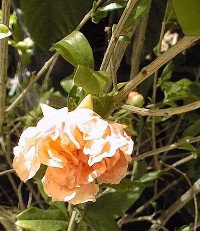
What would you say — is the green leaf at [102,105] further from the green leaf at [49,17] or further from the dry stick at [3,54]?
the green leaf at [49,17]

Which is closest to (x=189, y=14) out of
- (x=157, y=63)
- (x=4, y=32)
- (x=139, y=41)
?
(x=157, y=63)

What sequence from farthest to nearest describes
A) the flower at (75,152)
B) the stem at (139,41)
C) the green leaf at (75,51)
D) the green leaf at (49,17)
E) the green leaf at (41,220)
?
1. the green leaf at (49,17)
2. the stem at (139,41)
3. the green leaf at (41,220)
4. the green leaf at (75,51)
5. the flower at (75,152)

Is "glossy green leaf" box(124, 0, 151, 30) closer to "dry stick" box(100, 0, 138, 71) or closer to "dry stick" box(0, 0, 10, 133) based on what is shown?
"dry stick" box(100, 0, 138, 71)

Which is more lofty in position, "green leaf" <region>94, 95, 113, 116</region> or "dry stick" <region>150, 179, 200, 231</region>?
"green leaf" <region>94, 95, 113, 116</region>

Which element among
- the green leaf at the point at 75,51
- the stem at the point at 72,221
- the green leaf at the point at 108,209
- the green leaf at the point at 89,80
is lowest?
the green leaf at the point at 108,209

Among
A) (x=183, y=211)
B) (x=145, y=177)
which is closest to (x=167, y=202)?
(x=183, y=211)

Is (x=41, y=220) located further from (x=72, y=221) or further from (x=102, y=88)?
(x=102, y=88)

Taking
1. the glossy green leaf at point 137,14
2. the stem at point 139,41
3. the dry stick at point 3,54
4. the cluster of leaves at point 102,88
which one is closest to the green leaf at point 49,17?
the cluster of leaves at point 102,88

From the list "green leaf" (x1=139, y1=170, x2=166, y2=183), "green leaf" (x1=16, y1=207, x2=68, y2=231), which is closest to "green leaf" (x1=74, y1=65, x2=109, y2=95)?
"green leaf" (x1=16, y1=207, x2=68, y2=231)
